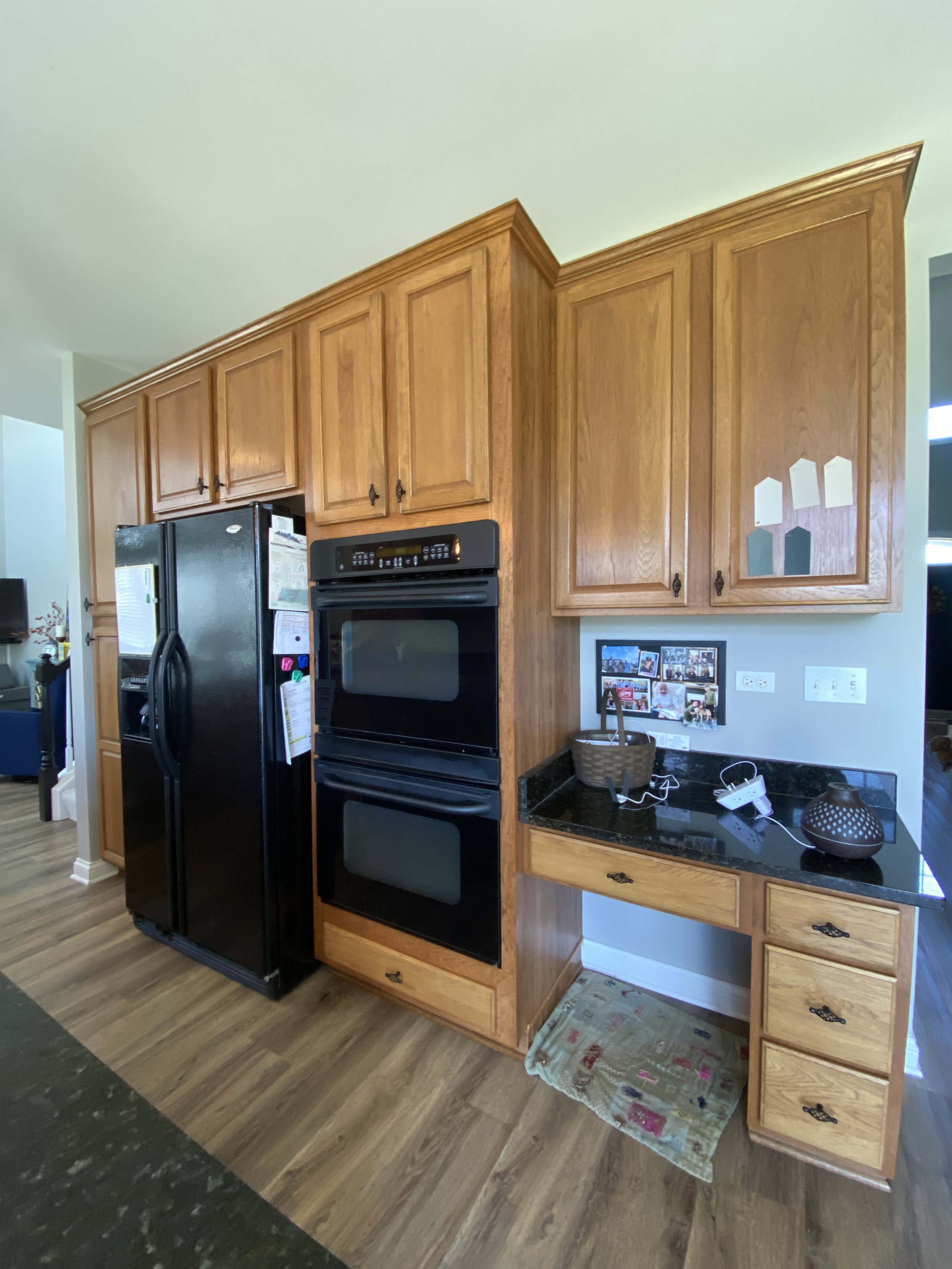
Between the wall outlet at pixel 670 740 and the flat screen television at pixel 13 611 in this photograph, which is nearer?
the wall outlet at pixel 670 740

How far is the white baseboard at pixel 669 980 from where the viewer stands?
1786 millimetres

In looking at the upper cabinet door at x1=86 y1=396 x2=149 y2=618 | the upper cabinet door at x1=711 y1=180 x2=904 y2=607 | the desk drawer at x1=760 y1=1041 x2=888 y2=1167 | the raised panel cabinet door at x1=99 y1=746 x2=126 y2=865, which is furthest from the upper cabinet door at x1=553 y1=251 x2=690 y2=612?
the raised panel cabinet door at x1=99 y1=746 x2=126 y2=865

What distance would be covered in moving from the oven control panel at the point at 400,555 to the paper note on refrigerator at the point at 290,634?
0.26 metres

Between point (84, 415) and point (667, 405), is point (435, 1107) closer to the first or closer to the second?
point (667, 405)

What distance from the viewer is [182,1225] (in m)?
1.19

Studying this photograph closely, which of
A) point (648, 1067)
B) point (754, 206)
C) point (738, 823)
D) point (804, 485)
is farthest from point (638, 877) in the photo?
point (754, 206)

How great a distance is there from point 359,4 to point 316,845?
2.31 metres

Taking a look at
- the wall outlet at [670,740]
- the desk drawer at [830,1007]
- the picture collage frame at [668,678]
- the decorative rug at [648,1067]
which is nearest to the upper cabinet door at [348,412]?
the picture collage frame at [668,678]

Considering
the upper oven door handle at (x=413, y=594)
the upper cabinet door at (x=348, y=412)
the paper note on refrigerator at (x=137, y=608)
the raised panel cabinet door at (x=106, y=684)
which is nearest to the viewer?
the upper oven door handle at (x=413, y=594)

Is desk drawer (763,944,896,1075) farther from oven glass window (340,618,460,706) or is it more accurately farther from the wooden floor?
oven glass window (340,618,460,706)

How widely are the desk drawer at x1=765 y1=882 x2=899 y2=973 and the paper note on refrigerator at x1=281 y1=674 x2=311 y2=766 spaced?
1.51 meters

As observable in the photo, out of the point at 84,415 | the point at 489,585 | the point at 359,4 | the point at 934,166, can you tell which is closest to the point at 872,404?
the point at 934,166

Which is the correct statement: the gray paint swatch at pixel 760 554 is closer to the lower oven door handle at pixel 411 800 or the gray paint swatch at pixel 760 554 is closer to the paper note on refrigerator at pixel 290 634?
the lower oven door handle at pixel 411 800

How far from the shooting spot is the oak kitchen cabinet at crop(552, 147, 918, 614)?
1.30 m
